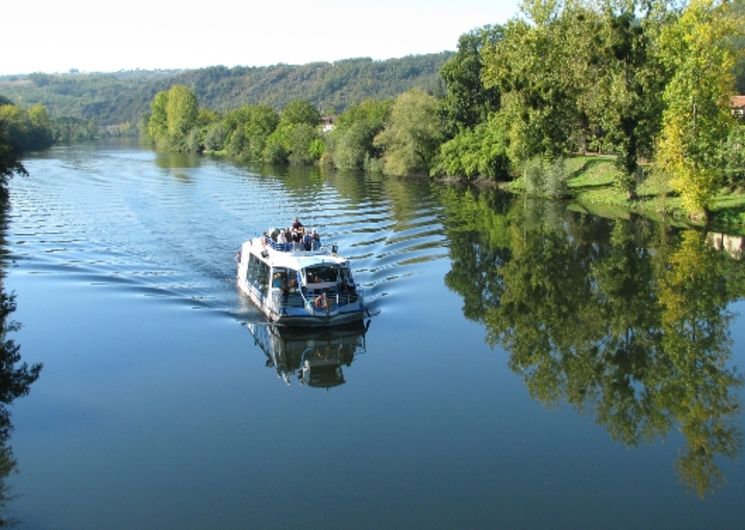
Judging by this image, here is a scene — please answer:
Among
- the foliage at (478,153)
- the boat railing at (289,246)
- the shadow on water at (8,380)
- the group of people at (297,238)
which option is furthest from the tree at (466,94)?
the shadow on water at (8,380)

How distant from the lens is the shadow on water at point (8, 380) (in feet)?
55.7

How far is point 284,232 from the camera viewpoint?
1228 inches

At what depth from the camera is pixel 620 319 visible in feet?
93.0

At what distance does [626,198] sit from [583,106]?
7.19 meters

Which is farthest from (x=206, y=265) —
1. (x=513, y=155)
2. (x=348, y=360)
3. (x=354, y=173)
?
(x=354, y=173)

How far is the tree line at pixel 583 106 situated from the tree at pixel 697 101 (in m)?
0.08

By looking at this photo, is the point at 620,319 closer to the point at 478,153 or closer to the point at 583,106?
the point at 583,106

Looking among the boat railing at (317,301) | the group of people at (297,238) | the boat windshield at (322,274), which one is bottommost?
the boat railing at (317,301)

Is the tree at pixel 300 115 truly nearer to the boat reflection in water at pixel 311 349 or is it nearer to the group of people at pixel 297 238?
the group of people at pixel 297 238

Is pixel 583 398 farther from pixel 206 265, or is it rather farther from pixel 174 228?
pixel 174 228

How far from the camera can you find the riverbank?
A: 4656 cm

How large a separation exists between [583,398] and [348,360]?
24.4ft

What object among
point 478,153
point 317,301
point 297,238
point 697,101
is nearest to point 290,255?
point 297,238

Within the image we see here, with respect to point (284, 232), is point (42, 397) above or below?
below
